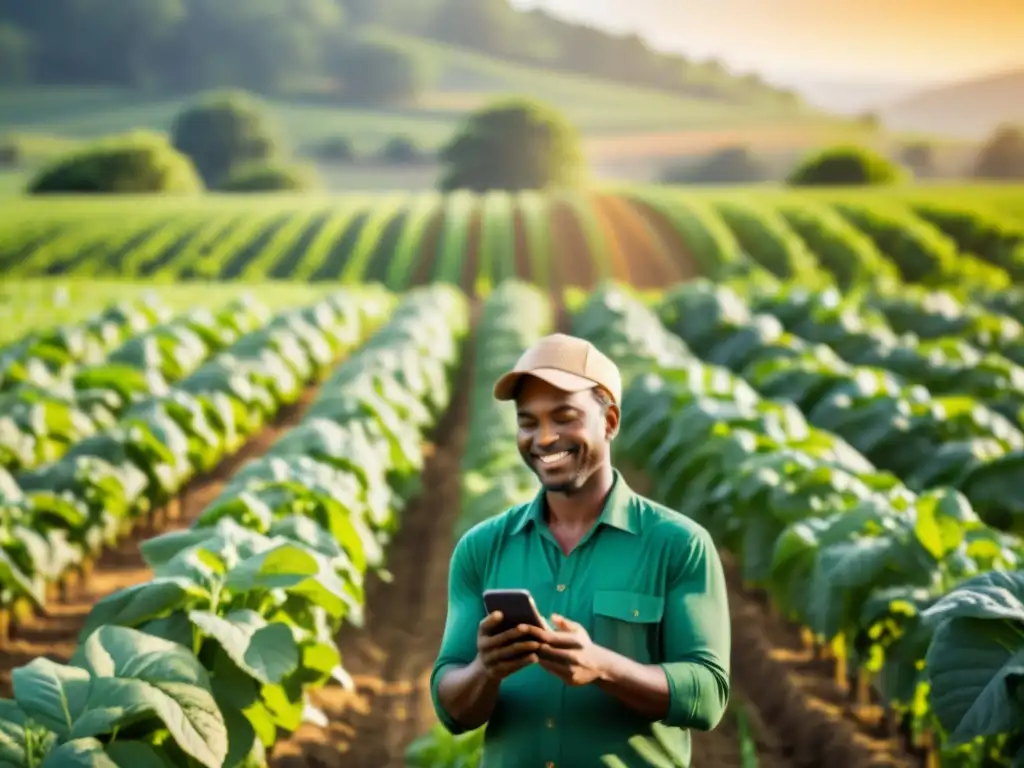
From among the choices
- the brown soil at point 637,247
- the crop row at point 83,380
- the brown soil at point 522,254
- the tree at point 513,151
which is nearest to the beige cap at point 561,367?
the crop row at point 83,380

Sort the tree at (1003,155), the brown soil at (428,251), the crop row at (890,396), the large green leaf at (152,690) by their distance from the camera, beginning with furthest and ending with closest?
the tree at (1003,155)
the brown soil at (428,251)
the crop row at (890,396)
the large green leaf at (152,690)

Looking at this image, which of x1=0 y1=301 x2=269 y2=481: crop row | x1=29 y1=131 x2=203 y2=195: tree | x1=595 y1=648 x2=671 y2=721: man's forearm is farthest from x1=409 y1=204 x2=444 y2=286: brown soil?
x1=595 y1=648 x2=671 y2=721: man's forearm

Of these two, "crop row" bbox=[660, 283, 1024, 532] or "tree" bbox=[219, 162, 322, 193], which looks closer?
"crop row" bbox=[660, 283, 1024, 532]

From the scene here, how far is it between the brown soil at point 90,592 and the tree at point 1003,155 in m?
28.3

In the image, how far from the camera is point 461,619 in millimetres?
2045

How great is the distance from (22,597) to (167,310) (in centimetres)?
765

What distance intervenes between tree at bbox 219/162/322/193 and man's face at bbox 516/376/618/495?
3524 centimetres

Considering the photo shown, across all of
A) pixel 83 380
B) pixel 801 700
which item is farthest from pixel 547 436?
pixel 83 380

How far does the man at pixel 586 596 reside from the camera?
6.43ft

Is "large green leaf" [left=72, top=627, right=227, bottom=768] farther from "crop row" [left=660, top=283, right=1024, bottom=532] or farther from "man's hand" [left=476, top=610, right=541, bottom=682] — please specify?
"crop row" [left=660, top=283, right=1024, bottom=532]

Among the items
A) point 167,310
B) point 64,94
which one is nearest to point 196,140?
point 64,94

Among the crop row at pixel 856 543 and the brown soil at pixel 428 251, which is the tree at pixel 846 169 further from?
the crop row at pixel 856 543

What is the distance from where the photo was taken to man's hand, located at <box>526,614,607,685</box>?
5.85 ft

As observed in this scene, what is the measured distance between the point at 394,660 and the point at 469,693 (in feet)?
11.8
